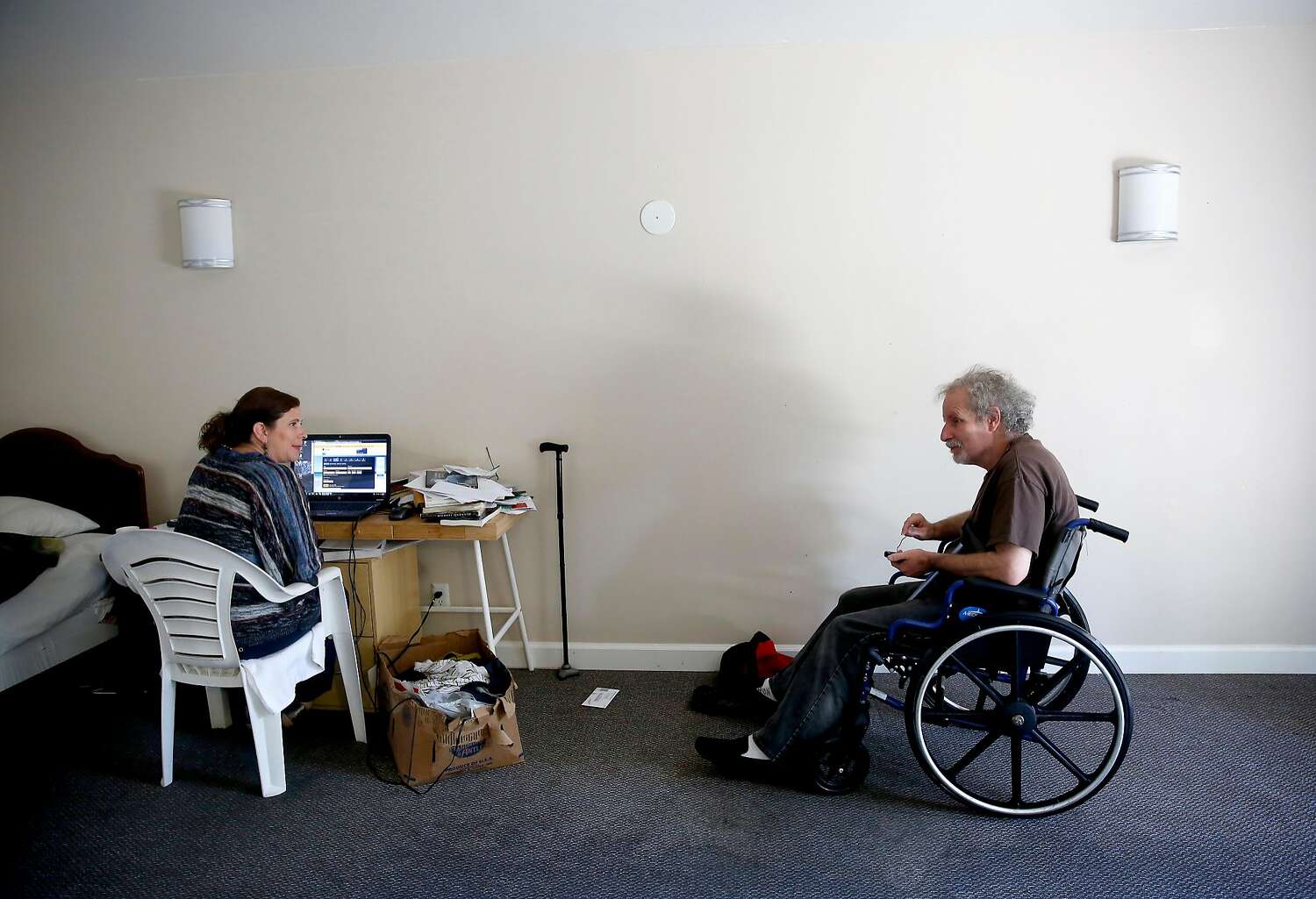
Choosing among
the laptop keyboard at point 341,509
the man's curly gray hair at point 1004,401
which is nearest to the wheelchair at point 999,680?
the man's curly gray hair at point 1004,401

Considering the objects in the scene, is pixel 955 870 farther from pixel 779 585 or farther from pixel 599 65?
pixel 599 65

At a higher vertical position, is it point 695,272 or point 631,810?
point 695,272

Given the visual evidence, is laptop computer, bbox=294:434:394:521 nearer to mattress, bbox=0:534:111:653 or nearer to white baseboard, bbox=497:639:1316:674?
mattress, bbox=0:534:111:653

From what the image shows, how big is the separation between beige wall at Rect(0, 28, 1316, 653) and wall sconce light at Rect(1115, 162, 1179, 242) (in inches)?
3.6

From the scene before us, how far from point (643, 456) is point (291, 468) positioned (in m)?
1.28

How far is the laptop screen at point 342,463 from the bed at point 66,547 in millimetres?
752

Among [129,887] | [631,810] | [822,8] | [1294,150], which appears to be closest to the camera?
[129,887]

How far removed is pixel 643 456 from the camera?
9.75ft

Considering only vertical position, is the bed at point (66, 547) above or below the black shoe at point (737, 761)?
above

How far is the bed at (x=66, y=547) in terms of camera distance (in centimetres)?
250

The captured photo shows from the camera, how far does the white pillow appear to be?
2.81 m

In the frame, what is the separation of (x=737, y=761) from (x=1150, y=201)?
2426 mm

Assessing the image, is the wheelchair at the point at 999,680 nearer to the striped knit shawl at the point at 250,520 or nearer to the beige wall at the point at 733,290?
the beige wall at the point at 733,290

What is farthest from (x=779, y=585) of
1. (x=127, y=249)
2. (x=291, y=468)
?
(x=127, y=249)
